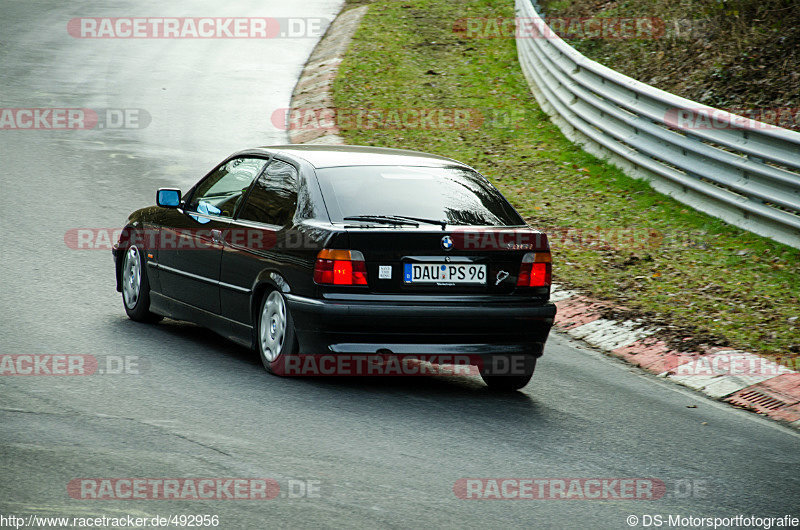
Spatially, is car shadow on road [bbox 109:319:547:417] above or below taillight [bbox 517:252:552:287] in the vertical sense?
below

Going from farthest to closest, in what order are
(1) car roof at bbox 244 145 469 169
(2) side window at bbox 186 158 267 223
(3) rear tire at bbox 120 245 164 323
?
(3) rear tire at bbox 120 245 164 323 → (2) side window at bbox 186 158 267 223 → (1) car roof at bbox 244 145 469 169

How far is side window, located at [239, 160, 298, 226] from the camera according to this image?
7.12 metres

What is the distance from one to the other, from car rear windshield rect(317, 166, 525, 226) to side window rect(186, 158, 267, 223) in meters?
0.87

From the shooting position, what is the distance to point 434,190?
23.3 ft

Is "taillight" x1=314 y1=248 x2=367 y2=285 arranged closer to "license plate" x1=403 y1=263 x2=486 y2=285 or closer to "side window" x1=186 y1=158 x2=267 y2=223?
"license plate" x1=403 y1=263 x2=486 y2=285

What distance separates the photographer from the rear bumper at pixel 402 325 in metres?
6.49

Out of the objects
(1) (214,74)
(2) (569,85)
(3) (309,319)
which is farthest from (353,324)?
(1) (214,74)

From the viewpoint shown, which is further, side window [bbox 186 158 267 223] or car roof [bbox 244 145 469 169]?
side window [bbox 186 158 267 223]

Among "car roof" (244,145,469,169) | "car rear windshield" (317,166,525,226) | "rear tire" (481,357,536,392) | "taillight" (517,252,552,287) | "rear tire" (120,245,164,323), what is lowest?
"rear tire" (481,357,536,392)

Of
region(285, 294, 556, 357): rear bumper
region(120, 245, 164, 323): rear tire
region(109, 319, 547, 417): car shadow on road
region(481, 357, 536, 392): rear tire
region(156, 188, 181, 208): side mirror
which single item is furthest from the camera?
region(120, 245, 164, 323): rear tire

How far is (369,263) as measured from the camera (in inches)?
257

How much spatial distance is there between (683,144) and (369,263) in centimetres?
652

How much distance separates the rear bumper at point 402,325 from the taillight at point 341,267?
0.13m

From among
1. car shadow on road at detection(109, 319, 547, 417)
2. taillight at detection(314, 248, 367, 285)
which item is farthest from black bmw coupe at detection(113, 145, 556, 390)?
car shadow on road at detection(109, 319, 547, 417)
